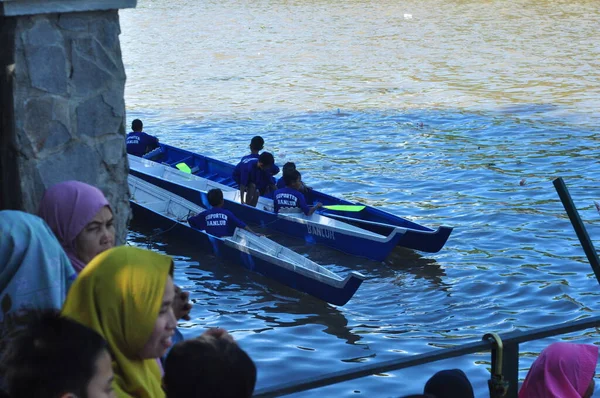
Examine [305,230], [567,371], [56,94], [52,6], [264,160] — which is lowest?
[305,230]

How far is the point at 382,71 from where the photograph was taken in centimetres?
3014

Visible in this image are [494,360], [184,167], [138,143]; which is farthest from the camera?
[138,143]

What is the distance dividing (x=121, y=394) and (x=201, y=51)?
3532cm

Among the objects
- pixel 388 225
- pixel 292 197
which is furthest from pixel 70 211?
pixel 292 197

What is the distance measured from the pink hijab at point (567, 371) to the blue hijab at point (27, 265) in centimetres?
228

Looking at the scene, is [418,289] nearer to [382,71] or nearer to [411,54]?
[382,71]

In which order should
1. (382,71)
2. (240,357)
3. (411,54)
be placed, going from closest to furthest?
(240,357) < (382,71) < (411,54)

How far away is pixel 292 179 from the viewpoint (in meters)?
13.8

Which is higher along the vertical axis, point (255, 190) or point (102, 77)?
point (102, 77)

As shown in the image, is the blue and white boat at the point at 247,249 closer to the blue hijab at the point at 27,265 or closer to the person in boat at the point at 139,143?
the person in boat at the point at 139,143

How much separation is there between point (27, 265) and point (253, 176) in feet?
36.6

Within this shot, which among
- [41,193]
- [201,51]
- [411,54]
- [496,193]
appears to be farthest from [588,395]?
[201,51]

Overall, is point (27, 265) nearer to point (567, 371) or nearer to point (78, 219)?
point (78, 219)

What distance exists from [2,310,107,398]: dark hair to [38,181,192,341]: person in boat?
4.44 feet
